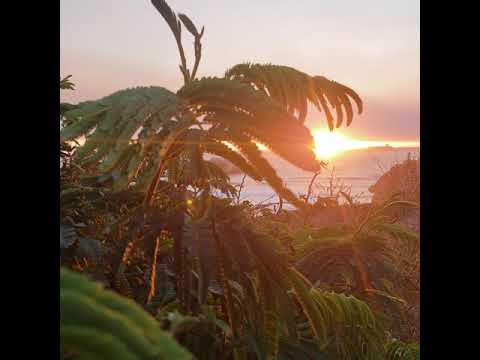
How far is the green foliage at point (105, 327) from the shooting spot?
64cm

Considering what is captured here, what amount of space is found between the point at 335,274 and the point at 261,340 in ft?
8.88

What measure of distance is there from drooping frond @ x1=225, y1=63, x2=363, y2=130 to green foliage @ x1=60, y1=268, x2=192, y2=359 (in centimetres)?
268

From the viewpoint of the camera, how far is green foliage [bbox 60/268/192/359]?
0.64 m

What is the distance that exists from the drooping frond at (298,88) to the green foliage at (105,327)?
2677mm

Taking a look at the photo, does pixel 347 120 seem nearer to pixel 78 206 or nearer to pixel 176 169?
pixel 176 169

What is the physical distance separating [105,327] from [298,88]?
293 cm

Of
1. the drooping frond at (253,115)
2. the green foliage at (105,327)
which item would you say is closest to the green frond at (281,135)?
the drooping frond at (253,115)

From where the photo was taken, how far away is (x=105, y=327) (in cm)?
65

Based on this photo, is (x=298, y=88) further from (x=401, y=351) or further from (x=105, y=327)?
(x=105, y=327)

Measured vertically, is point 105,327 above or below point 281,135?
below
